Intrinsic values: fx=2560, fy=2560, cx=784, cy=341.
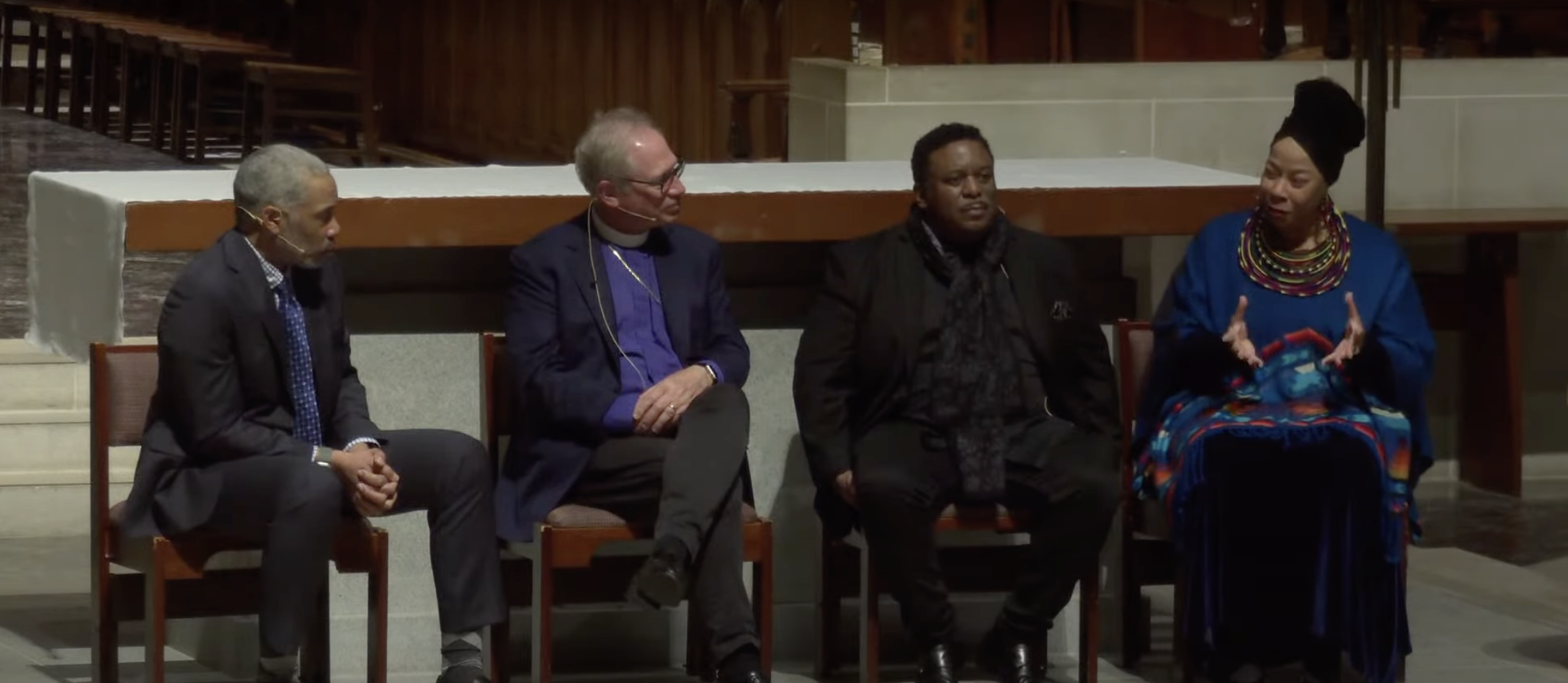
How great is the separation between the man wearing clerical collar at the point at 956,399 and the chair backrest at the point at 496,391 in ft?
1.68

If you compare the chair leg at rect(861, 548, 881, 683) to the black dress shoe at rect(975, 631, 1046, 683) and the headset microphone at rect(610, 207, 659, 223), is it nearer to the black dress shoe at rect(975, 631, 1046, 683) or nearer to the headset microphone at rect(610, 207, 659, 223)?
the black dress shoe at rect(975, 631, 1046, 683)

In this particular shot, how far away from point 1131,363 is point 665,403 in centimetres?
92

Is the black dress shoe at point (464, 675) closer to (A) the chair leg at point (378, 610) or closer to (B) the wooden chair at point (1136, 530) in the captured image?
(A) the chair leg at point (378, 610)

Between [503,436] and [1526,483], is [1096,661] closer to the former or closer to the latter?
[503,436]

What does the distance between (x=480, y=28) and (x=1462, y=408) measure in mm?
8525

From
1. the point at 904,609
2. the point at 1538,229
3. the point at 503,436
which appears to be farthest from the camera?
the point at 1538,229

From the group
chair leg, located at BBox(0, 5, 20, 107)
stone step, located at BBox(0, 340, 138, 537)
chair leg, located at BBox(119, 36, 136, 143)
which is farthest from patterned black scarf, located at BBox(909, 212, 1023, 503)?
chair leg, located at BBox(0, 5, 20, 107)

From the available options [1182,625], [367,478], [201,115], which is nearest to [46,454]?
[367,478]

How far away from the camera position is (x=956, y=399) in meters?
4.54

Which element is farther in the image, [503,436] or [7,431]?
[7,431]

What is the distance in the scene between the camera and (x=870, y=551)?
4.48 meters

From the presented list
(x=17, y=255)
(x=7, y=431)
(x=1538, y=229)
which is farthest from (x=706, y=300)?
(x=17, y=255)

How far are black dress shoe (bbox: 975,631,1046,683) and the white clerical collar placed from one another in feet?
3.09

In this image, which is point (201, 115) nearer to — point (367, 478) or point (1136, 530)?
point (1136, 530)
